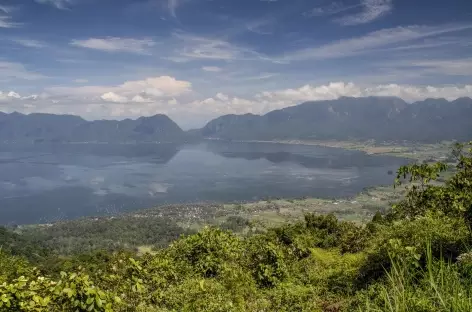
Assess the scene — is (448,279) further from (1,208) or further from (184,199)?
(1,208)

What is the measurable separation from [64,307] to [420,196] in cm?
1379

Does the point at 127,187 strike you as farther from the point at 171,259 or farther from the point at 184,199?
the point at 171,259

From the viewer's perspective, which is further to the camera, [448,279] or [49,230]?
[49,230]

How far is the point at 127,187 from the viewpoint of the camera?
190375 millimetres

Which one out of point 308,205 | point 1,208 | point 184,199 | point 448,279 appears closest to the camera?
point 448,279

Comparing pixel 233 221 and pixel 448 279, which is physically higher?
pixel 448 279

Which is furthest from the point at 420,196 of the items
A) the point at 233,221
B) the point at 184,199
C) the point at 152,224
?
the point at 184,199

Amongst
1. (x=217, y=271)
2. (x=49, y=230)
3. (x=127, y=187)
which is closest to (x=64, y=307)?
(x=217, y=271)

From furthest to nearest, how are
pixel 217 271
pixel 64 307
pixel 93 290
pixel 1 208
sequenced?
1. pixel 1 208
2. pixel 217 271
3. pixel 64 307
4. pixel 93 290

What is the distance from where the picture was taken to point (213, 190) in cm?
18488

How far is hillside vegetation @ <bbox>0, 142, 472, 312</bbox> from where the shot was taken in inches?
194

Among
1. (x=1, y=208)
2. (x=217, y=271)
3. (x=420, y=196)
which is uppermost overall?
(x=420, y=196)

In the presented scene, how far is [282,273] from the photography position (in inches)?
535

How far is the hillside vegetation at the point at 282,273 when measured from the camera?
493 cm
